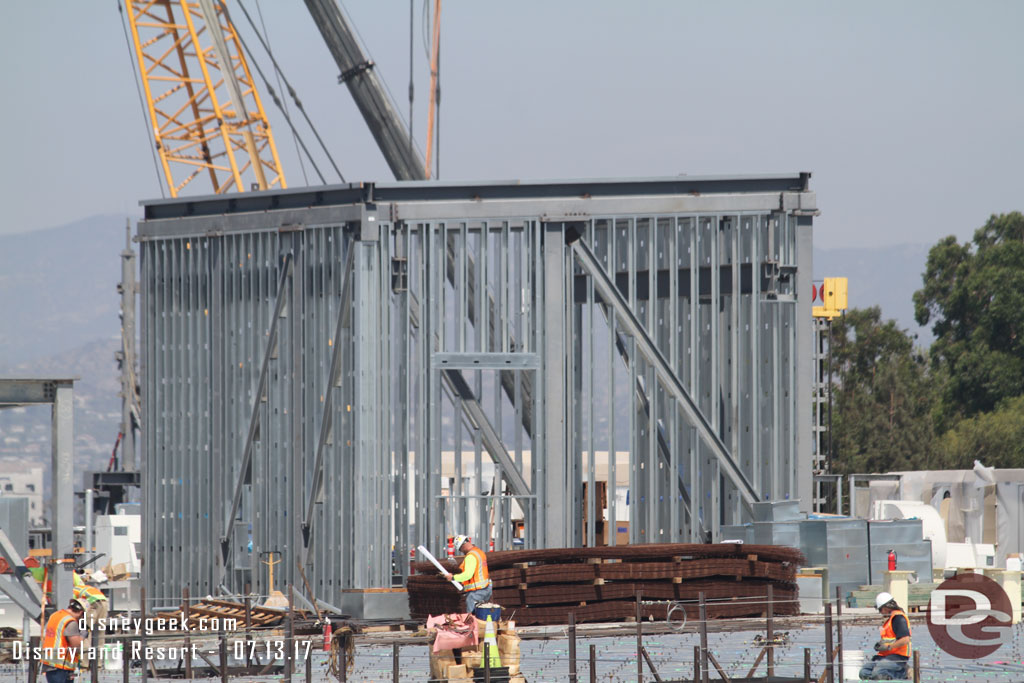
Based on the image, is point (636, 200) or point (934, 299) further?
point (934, 299)

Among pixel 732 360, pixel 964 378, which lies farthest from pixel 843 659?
pixel 964 378

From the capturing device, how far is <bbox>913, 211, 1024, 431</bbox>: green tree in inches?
3558

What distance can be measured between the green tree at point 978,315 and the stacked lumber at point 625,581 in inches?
2574

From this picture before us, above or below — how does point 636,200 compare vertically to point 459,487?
above

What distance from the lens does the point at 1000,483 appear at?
4347 centimetres

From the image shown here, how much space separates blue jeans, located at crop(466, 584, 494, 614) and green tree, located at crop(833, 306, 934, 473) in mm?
68994

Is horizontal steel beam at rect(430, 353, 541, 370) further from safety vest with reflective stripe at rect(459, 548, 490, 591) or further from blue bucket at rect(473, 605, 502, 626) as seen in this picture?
blue bucket at rect(473, 605, 502, 626)

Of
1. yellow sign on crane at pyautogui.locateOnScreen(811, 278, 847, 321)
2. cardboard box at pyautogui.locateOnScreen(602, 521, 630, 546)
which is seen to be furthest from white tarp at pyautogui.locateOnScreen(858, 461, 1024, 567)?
yellow sign on crane at pyautogui.locateOnScreen(811, 278, 847, 321)

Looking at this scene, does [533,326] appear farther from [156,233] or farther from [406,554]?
[156,233]

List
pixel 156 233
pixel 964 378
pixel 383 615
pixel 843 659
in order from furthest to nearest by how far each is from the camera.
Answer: pixel 964 378 → pixel 156 233 → pixel 383 615 → pixel 843 659

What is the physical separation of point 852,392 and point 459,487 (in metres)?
70.6

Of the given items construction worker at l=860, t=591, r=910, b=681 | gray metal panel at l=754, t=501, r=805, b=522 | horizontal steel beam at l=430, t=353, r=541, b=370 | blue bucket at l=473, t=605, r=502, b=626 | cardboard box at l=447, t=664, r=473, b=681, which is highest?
horizontal steel beam at l=430, t=353, r=541, b=370

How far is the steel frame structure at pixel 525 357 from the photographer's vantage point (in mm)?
30953

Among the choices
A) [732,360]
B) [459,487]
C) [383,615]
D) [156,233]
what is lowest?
[383,615]
